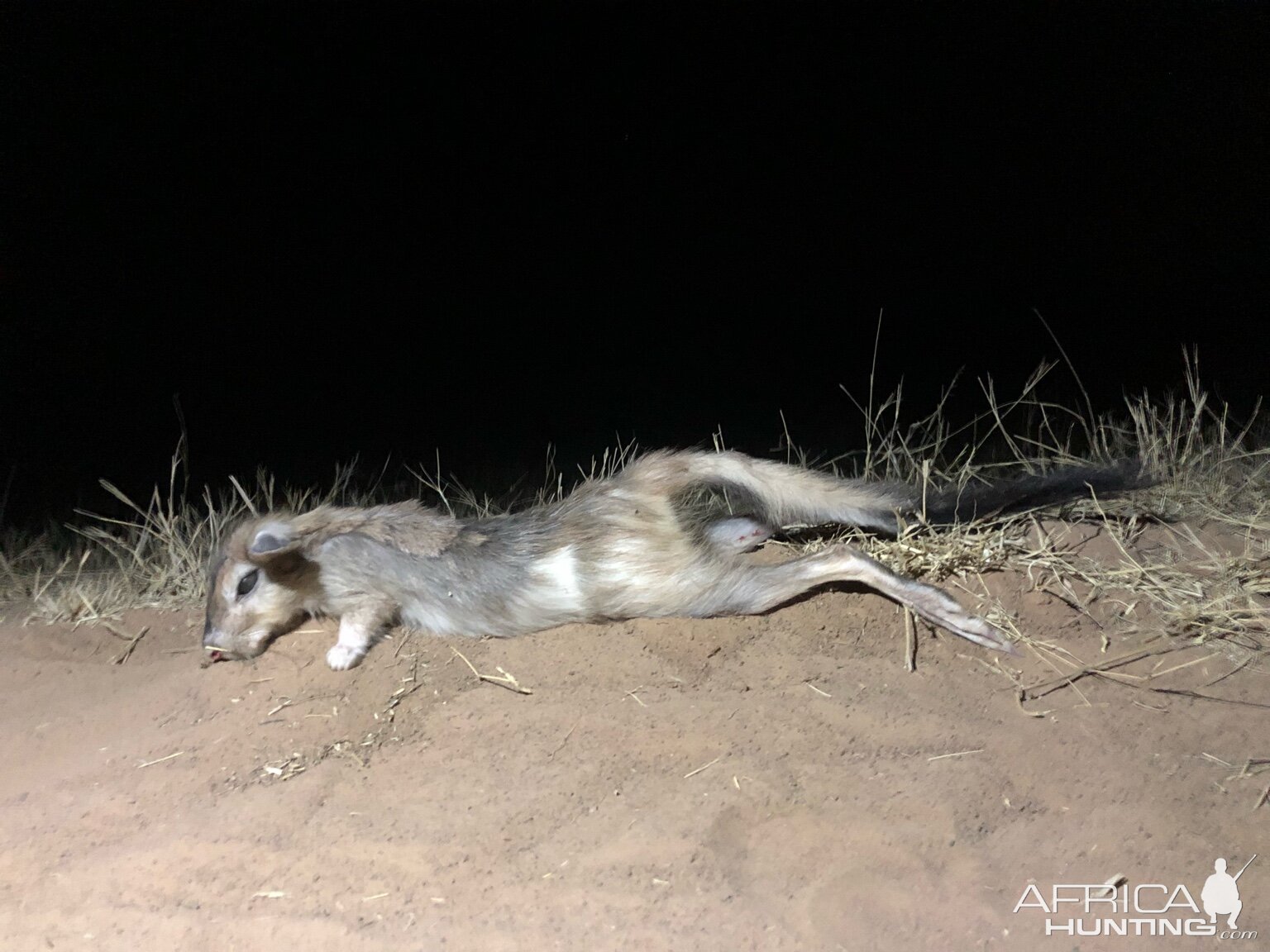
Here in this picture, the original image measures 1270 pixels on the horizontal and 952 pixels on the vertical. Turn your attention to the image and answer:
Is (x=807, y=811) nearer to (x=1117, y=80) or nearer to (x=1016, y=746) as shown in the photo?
(x=1016, y=746)

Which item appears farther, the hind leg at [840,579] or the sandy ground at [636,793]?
the hind leg at [840,579]

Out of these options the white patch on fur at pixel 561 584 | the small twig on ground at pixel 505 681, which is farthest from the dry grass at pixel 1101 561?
the small twig on ground at pixel 505 681

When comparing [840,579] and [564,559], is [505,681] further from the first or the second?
[840,579]

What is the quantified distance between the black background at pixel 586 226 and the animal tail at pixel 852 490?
3.05m

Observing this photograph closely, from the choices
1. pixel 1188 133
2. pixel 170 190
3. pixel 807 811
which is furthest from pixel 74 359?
pixel 1188 133

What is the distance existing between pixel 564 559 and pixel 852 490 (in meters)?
1.14

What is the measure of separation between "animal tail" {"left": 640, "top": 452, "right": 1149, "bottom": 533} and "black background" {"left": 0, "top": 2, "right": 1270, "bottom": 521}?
10.0ft

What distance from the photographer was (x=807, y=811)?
88.6 inches

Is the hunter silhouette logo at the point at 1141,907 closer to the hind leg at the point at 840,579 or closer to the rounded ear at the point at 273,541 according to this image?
the hind leg at the point at 840,579

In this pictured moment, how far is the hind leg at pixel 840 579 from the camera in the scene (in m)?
2.88

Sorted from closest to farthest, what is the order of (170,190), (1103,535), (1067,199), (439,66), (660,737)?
(660,737) < (1103,535) < (439,66) < (170,190) < (1067,199)

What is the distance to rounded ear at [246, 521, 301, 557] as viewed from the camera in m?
3.13

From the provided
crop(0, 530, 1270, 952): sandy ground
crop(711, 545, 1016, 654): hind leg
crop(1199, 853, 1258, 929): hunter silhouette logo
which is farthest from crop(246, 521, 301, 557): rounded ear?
crop(1199, 853, 1258, 929): hunter silhouette logo

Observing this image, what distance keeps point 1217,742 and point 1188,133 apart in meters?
6.64
